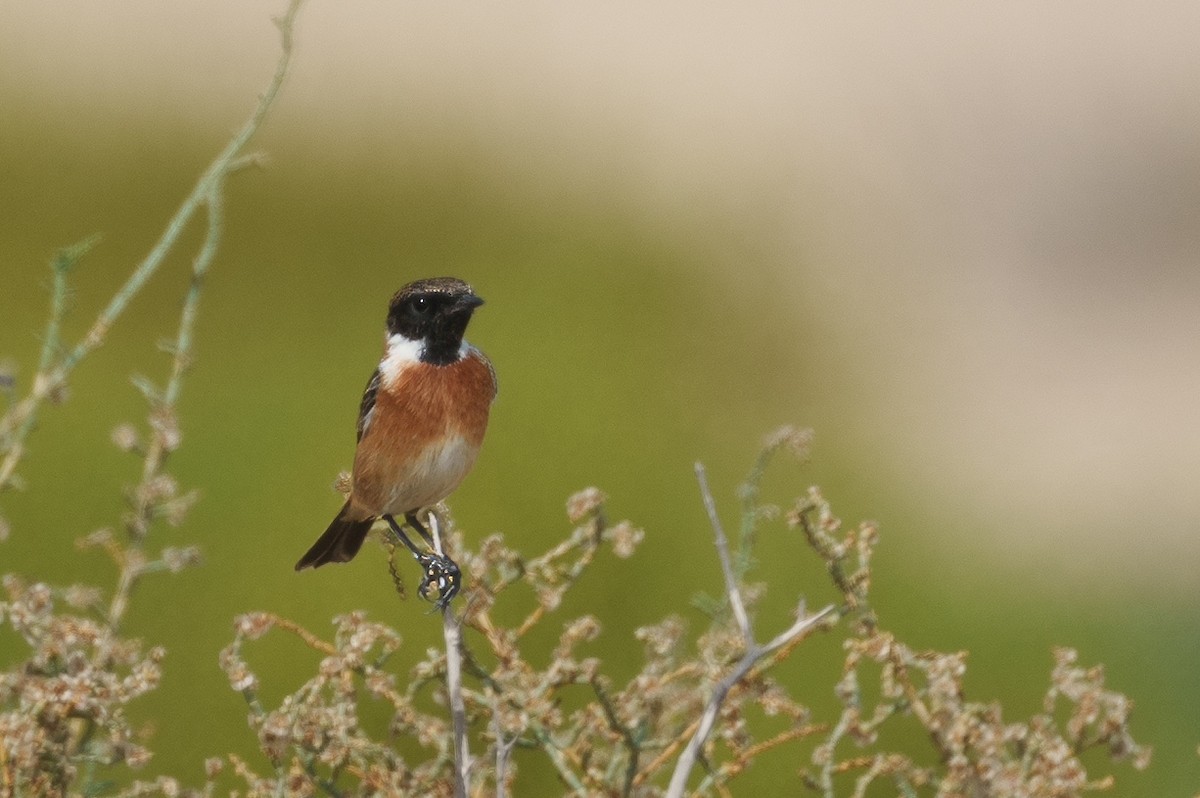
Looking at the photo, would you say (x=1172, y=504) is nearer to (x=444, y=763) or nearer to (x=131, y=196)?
(x=131, y=196)

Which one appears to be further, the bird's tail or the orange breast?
the bird's tail

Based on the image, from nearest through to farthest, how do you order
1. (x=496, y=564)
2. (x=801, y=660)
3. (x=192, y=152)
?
(x=496, y=564), (x=801, y=660), (x=192, y=152)

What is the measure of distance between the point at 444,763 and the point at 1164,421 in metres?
7.98

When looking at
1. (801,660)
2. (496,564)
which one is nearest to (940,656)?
(496,564)

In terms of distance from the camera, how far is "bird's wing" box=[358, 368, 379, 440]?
11.2 ft

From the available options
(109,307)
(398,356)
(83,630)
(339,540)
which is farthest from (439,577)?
(83,630)

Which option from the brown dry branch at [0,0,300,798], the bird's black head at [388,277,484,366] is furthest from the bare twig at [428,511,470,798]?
the bird's black head at [388,277,484,366]

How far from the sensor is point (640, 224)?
8438mm

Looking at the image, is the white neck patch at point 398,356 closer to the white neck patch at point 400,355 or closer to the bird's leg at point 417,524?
the white neck patch at point 400,355

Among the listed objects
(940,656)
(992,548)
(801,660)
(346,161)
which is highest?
(346,161)

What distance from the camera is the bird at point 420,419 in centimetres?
324

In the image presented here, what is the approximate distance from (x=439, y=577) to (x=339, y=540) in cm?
22

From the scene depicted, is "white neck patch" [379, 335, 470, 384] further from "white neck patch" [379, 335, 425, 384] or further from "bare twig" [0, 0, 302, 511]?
"bare twig" [0, 0, 302, 511]

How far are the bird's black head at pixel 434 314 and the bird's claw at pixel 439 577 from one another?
384 mm
